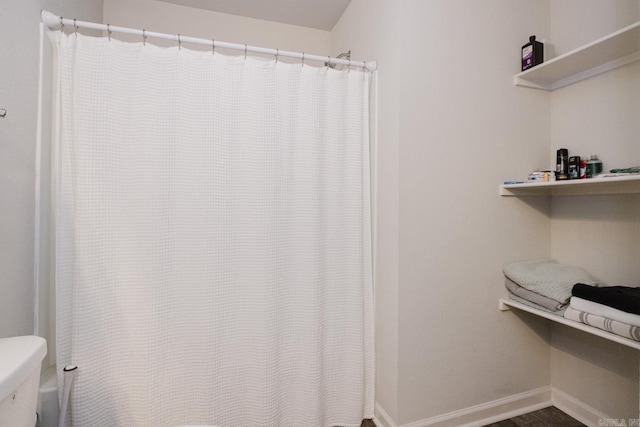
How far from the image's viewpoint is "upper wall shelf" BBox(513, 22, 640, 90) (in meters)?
1.08

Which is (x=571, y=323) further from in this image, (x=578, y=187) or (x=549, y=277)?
(x=578, y=187)

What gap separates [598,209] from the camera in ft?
4.38

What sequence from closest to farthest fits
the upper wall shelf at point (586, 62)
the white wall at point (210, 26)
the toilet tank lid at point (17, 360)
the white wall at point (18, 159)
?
the toilet tank lid at point (17, 360), the white wall at point (18, 159), the upper wall shelf at point (586, 62), the white wall at point (210, 26)

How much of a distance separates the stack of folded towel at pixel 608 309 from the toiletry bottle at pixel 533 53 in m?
1.09

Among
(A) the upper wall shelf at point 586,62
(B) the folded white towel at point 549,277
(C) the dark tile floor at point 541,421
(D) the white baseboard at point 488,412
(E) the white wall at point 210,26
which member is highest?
(E) the white wall at point 210,26

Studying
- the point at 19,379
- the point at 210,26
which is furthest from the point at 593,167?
the point at 210,26

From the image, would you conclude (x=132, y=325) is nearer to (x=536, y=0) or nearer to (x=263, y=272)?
(x=263, y=272)

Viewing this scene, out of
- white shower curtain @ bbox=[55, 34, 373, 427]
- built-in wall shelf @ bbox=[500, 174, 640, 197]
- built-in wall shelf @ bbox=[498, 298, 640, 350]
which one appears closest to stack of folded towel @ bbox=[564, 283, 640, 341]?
built-in wall shelf @ bbox=[498, 298, 640, 350]

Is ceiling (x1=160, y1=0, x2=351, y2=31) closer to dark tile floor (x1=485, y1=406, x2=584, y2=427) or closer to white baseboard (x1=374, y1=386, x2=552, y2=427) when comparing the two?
white baseboard (x1=374, y1=386, x2=552, y2=427)

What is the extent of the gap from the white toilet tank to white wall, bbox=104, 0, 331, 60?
5.94ft

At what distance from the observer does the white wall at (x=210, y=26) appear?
177cm

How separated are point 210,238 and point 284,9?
1641 mm

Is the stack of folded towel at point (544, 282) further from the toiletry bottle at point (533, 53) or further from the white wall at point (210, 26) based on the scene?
the white wall at point (210, 26)

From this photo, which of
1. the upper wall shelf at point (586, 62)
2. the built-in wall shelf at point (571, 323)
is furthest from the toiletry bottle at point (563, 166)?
the built-in wall shelf at point (571, 323)
